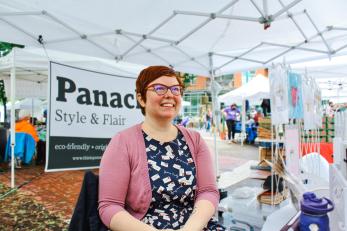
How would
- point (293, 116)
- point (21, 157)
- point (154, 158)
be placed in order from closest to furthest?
point (154, 158), point (293, 116), point (21, 157)

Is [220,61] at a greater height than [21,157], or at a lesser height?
greater

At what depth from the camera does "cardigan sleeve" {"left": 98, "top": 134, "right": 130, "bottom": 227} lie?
132 cm

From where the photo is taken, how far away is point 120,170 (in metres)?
1.35

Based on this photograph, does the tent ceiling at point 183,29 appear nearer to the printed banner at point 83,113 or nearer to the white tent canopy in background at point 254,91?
the printed banner at point 83,113

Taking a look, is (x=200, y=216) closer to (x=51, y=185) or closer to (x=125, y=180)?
(x=125, y=180)

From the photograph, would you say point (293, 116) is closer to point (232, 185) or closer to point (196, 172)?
point (196, 172)

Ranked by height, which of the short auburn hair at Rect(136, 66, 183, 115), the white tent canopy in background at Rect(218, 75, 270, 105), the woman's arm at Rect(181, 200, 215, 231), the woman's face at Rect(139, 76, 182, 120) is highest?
the white tent canopy in background at Rect(218, 75, 270, 105)

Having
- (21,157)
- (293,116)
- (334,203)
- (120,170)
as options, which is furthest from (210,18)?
(21,157)

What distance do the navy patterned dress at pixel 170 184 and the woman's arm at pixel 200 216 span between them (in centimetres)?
6

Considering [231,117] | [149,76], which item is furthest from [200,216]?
Answer: [231,117]

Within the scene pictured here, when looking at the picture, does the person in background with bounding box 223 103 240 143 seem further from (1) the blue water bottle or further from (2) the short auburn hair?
(1) the blue water bottle

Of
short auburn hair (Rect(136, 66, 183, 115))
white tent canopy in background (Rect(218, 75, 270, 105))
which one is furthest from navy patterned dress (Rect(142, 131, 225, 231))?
white tent canopy in background (Rect(218, 75, 270, 105))

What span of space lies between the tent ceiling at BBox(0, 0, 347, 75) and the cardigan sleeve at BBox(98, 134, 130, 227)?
5.80ft

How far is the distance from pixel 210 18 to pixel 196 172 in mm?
2005
